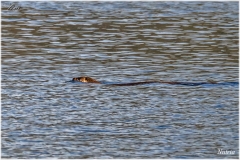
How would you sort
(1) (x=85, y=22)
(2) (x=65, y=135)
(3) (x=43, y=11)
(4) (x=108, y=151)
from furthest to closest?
1. (3) (x=43, y=11)
2. (1) (x=85, y=22)
3. (2) (x=65, y=135)
4. (4) (x=108, y=151)

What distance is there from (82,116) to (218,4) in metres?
21.4

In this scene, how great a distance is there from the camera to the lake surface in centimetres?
1239

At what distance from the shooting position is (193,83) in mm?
17344

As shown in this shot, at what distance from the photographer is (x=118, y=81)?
17.8 m

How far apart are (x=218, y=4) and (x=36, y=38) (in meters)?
12.2

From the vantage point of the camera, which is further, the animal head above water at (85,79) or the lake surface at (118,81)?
the animal head above water at (85,79)

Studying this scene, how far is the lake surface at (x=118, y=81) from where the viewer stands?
488 inches

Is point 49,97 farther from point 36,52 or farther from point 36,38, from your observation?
point 36,38

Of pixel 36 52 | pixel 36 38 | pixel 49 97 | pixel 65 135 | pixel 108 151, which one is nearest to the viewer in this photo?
pixel 108 151

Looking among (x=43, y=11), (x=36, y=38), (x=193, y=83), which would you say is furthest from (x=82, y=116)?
(x=43, y=11)

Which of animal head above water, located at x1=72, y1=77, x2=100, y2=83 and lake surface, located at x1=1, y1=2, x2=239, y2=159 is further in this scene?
animal head above water, located at x1=72, y1=77, x2=100, y2=83

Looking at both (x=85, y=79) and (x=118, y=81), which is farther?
(x=118, y=81)

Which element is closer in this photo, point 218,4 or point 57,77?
point 57,77

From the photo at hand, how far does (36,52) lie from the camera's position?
22.1 metres
